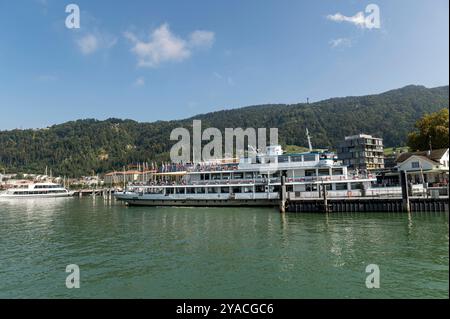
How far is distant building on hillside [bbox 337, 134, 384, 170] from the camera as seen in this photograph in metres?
98.2

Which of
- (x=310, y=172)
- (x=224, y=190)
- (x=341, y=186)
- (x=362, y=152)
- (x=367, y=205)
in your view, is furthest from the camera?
(x=362, y=152)

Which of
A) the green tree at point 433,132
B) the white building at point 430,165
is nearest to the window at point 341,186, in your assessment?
the white building at point 430,165

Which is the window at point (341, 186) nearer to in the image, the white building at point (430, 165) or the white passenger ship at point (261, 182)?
the white passenger ship at point (261, 182)

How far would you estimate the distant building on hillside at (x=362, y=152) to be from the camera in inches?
3866

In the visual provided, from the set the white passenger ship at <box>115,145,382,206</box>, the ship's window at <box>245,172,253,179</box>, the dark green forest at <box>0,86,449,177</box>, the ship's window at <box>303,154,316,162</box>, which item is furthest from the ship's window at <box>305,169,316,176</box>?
the dark green forest at <box>0,86,449,177</box>

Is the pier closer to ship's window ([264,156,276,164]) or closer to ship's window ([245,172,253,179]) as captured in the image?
ship's window ([264,156,276,164])

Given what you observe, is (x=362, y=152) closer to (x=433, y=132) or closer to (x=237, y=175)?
(x=433, y=132)

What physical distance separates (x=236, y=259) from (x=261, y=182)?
2675 centimetres

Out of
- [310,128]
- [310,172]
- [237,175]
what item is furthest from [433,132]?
[310,128]

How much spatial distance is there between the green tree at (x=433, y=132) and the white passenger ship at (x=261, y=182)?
2086 cm

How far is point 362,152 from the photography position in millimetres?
98625

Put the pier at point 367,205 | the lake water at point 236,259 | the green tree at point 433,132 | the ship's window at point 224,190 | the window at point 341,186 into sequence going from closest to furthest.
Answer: the lake water at point 236,259 → the pier at point 367,205 → the window at point 341,186 → the ship's window at point 224,190 → the green tree at point 433,132

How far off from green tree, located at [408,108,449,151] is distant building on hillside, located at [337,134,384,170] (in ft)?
124
